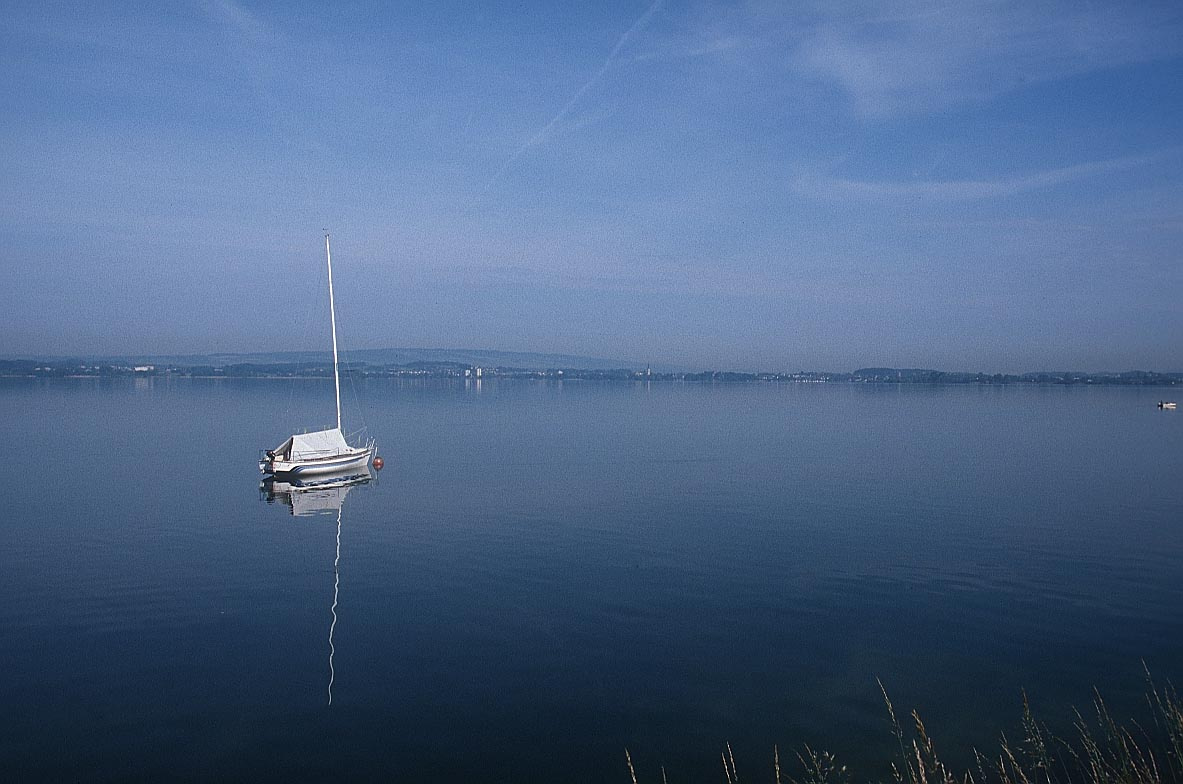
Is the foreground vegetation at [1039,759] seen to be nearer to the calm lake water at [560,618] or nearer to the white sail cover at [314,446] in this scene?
the calm lake water at [560,618]

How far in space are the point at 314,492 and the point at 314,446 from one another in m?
5.30

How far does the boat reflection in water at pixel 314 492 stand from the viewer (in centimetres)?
3894

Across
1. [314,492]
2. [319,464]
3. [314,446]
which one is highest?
[314,446]

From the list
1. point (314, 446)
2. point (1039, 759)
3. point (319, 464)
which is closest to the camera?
point (1039, 759)

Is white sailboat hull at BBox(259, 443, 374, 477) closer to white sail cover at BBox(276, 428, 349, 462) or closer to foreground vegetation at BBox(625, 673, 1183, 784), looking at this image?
white sail cover at BBox(276, 428, 349, 462)

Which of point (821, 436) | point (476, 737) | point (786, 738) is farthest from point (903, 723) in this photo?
point (821, 436)

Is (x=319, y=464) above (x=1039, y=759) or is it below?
above

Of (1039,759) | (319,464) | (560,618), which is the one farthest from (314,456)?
(1039,759)

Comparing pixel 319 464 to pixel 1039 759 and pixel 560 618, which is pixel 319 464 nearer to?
pixel 560 618

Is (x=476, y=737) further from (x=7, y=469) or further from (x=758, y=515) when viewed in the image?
(x=7, y=469)

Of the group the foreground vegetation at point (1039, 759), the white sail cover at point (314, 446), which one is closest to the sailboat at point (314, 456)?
the white sail cover at point (314, 446)

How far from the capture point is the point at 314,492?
44750 millimetres

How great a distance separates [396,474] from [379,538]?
18.3 meters

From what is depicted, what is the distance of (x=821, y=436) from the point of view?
74438 millimetres
